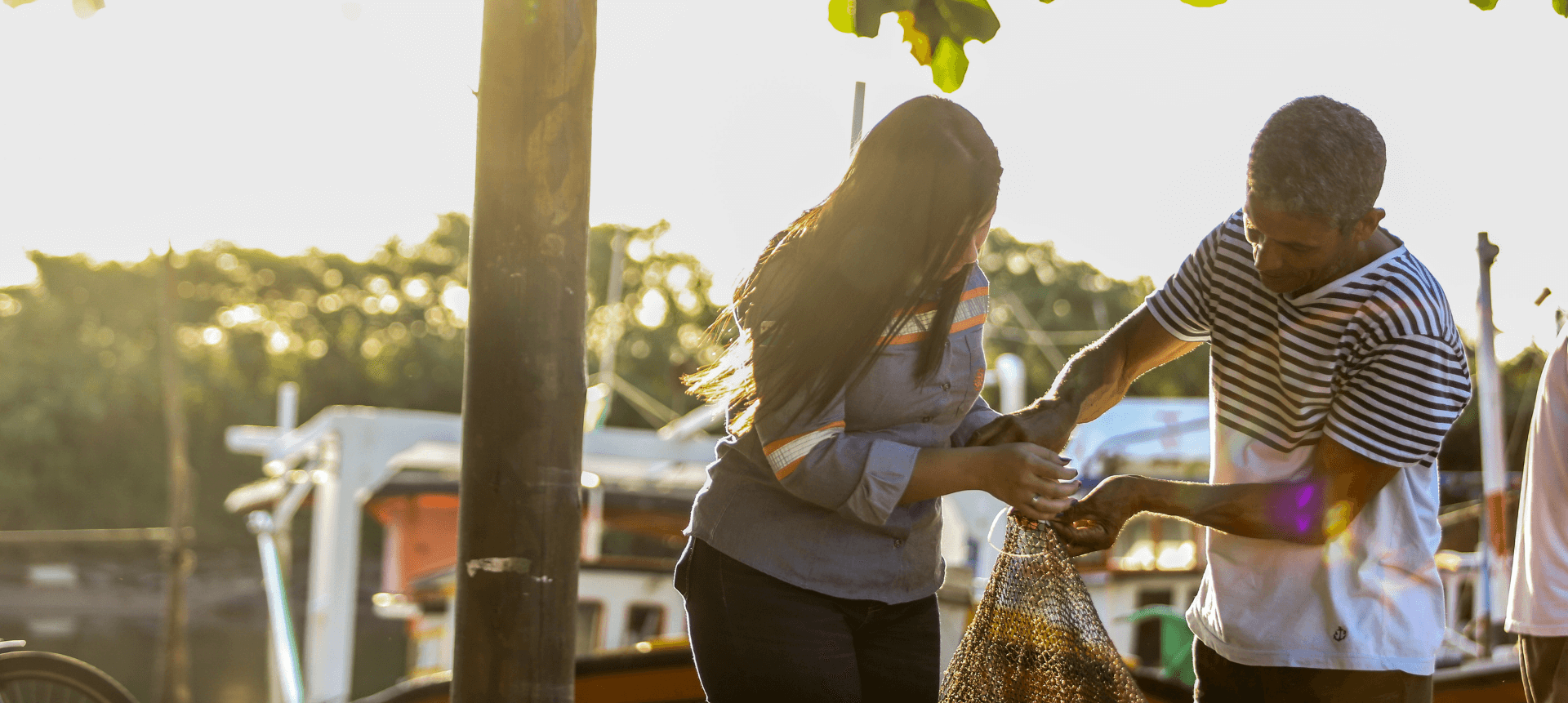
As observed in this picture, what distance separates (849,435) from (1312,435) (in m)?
0.77

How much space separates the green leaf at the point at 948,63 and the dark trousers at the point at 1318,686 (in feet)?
3.72

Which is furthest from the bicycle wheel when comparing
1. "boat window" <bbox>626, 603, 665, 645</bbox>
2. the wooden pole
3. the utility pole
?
the wooden pole

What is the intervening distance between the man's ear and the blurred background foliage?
3505 cm

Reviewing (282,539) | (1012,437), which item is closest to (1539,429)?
(1012,437)

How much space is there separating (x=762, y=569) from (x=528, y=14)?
865 millimetres

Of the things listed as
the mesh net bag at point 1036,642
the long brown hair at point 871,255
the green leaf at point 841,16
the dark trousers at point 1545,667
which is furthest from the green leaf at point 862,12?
the dark trousers at point 1545,667

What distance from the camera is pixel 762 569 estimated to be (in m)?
1.89

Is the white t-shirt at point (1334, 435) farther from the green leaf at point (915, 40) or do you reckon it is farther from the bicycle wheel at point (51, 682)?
the bicycle wheel at point (51, 682)

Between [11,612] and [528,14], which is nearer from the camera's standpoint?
[528,14]

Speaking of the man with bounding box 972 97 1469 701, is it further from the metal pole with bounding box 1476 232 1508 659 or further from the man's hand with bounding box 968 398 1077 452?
the metal pole with bounding box 1476 232 1508 659

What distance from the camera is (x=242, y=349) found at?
40.6 metres

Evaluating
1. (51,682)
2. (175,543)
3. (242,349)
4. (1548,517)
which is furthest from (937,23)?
(242,349)

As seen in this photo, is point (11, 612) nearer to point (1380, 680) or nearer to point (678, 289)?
point (678, 289)

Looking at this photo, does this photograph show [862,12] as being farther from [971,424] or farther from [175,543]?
[175,543]
